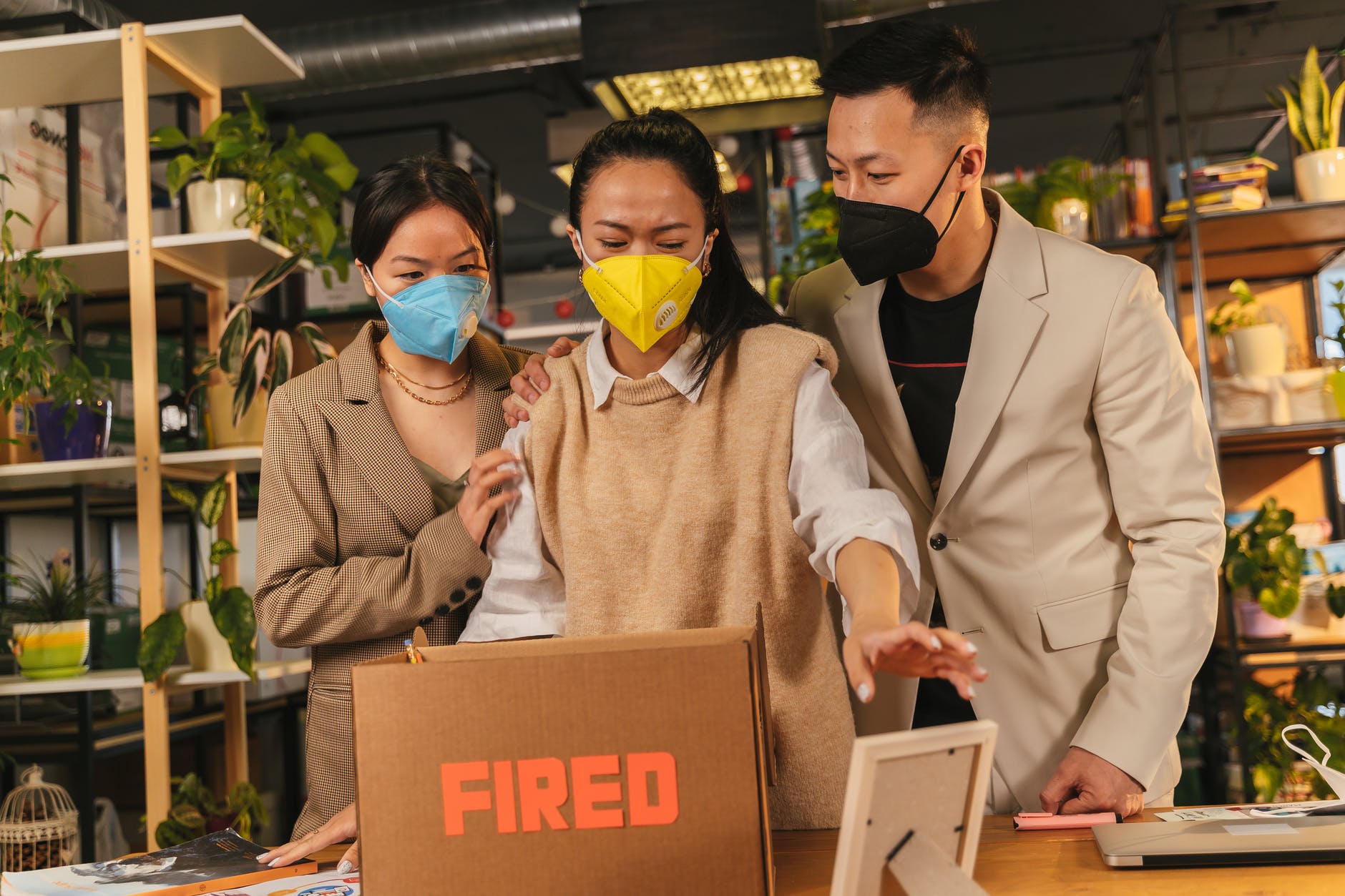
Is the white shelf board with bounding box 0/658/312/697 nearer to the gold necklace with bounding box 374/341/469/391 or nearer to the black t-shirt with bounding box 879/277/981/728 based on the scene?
the gold necklace with bounding box 374/341/469/391

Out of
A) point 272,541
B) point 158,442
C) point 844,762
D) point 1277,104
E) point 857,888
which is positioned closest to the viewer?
point 857,888

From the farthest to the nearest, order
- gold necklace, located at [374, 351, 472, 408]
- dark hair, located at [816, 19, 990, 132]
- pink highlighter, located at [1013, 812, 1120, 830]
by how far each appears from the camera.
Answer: gold necklace, located at [374, 351, 472, 408] < dark hair, located at [816, 19, 990, 132] < pink highlighter, located at [1013, 812, 1120, 830]

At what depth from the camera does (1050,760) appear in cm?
154

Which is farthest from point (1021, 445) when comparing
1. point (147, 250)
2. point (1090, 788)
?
point (147, 250)

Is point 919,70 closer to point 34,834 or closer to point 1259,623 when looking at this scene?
point 34,834

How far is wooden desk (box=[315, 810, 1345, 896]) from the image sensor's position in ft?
3.10

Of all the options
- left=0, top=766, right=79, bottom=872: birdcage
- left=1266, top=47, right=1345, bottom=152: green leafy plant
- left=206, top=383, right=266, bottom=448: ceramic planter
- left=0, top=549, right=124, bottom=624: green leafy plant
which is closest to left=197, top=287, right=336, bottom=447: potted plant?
left=206, top=383, right=266, bottom=448: ceramic planter

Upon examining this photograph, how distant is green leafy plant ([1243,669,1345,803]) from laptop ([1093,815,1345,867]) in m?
2.73

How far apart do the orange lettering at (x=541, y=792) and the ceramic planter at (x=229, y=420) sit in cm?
216

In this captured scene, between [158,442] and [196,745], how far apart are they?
→ 6.14 feet

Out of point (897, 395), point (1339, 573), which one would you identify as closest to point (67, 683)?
point (897, 395)

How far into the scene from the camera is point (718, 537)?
1235 millimetres

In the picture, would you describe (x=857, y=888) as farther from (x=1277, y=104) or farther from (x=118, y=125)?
(x=1277, y=104)

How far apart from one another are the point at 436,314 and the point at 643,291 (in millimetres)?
476
